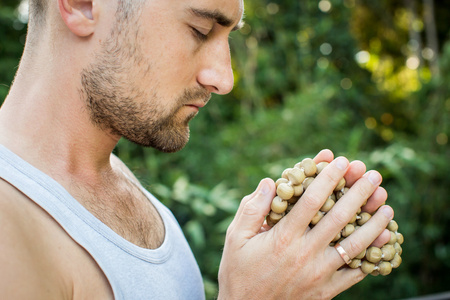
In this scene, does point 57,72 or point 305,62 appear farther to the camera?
point 305,62

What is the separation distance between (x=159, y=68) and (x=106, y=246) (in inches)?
17.5

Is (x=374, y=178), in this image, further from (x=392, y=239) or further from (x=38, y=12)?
(x=38, y=12)

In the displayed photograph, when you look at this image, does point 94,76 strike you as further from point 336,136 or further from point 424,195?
point 424,195

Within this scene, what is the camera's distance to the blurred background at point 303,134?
267cm

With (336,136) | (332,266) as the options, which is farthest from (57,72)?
(336,136)

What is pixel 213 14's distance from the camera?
3.47 feet

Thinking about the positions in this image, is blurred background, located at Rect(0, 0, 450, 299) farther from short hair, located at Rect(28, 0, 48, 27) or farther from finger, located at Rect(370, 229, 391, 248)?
finger, located at Rect(370, 229, 391, 248)

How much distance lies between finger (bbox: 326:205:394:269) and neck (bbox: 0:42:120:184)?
0.64 meters

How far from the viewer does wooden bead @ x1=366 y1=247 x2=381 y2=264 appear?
1013 mm

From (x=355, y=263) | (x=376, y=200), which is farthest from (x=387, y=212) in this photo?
(x=355, y=263)

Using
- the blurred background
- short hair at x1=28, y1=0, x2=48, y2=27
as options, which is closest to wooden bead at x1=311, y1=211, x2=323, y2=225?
short hair at x1=28, y1=0, x2=48, y2=27

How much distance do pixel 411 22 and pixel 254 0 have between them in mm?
3658

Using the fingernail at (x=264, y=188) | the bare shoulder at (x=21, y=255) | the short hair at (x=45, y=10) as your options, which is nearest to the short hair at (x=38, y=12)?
the short hair at (x=45, y=10)

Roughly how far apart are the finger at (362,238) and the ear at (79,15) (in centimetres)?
78
